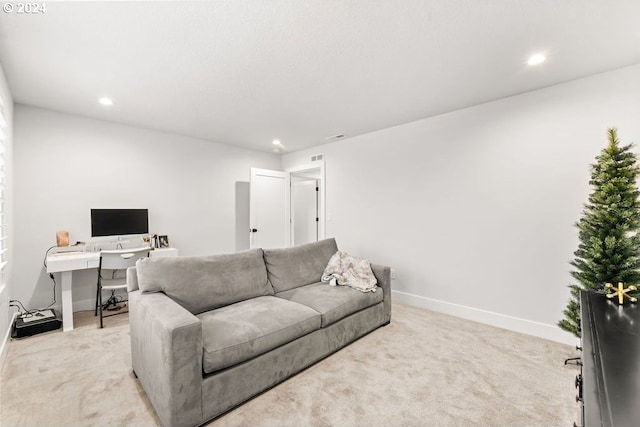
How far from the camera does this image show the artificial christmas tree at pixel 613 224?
77.2 inches

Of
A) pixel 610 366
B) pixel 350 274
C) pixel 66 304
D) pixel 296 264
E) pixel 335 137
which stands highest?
pixel 335 137

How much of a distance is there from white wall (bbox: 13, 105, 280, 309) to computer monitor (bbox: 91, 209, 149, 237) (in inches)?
4.6

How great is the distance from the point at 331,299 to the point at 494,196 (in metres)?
2.14

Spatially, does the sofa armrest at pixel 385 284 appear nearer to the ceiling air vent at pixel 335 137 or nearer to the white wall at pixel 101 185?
the ceiling air vent at pixel 335 137

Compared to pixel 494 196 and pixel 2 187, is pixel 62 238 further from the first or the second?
pixel 494 196

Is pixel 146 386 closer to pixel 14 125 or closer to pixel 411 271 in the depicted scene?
pixel 411 271

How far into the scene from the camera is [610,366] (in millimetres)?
795

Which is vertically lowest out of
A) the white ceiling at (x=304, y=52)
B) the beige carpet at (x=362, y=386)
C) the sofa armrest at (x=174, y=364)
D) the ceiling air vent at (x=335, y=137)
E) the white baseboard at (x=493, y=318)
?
the beige carpet at (x=362, y=386)

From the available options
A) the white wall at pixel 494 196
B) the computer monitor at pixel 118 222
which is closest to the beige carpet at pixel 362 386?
the white wall at pixel 494 196

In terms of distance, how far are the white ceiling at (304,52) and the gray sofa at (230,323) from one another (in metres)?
1.62

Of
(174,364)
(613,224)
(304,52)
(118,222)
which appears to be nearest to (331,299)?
(174,364)

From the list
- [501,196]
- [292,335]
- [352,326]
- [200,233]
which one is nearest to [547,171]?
[501,196]

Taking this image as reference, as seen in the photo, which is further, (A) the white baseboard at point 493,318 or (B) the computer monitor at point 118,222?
(B) the computer monitor at point 118,222

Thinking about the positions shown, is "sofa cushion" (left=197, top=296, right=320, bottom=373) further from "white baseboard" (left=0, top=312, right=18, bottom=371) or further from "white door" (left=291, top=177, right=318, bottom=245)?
"white door" (left=291, top=177, right=318, bottom=245)
